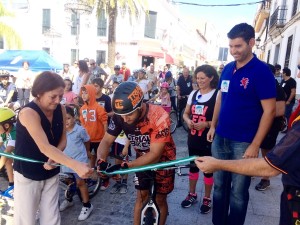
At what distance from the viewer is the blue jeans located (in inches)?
109

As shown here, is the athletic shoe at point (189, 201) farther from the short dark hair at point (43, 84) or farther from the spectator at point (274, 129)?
the short dark hair at point (43, 84)

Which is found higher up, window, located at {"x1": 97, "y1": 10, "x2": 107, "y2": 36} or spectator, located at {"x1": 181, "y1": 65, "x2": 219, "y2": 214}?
window, located at {"x1": 97, "y1": 10, "x2": 107, "y2": 36}

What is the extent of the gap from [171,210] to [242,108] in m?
1.87

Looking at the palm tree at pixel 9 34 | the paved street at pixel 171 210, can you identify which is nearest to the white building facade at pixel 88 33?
the palm tree at pixel 9 34

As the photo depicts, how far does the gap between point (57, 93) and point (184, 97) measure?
6580 millimetres

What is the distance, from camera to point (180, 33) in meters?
39.2

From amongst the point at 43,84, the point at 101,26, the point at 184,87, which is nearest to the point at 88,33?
the point at 101,26

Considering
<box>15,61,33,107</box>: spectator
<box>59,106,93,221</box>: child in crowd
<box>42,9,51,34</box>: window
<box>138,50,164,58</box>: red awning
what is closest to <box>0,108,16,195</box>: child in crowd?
<box>59,106,93,221</box>: child in crowd

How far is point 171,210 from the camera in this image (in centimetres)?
375

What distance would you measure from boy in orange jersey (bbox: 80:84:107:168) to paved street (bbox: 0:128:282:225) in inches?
31.7

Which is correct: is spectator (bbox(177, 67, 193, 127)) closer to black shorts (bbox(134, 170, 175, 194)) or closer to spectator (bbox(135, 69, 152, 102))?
spectator (bbox(135, 69, 152, 102))

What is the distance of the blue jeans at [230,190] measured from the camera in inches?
109

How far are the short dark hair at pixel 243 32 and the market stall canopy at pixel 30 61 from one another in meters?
15.1

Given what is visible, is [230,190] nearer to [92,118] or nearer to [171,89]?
[92,118]
